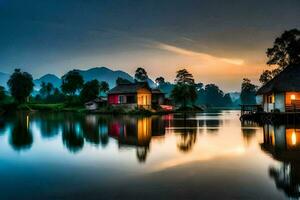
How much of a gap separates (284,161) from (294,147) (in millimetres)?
4490

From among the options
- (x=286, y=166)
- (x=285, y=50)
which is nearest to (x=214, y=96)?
(x=285, y=50)

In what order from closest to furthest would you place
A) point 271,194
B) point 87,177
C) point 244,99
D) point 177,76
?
point 271,194 < point 87,177 < point 177,76 < point 244,99

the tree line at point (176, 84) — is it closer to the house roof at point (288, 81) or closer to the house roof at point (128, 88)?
the house roof at point (288, 81)

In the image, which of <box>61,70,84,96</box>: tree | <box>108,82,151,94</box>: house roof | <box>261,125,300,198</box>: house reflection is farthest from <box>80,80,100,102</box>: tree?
<box>261,125,300,198</box>: house reflection

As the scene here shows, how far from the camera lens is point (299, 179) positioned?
35.7 ft

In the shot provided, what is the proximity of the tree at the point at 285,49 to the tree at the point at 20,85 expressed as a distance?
89.3m

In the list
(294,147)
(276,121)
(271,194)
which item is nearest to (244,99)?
(276,121)

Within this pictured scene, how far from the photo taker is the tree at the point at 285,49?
54169mm

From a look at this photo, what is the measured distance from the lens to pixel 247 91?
5669 inches

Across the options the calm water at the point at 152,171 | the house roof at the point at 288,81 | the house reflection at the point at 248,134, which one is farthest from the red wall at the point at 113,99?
the calm water at the point at 152,171

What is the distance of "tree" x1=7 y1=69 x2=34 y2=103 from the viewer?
117375 mm

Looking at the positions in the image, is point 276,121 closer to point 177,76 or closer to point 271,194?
point 271,194

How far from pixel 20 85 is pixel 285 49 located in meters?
92.5

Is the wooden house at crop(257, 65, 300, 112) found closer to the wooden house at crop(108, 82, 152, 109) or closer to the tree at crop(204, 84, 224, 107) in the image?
the wooden house at crop(108, 82, 152, 109)
